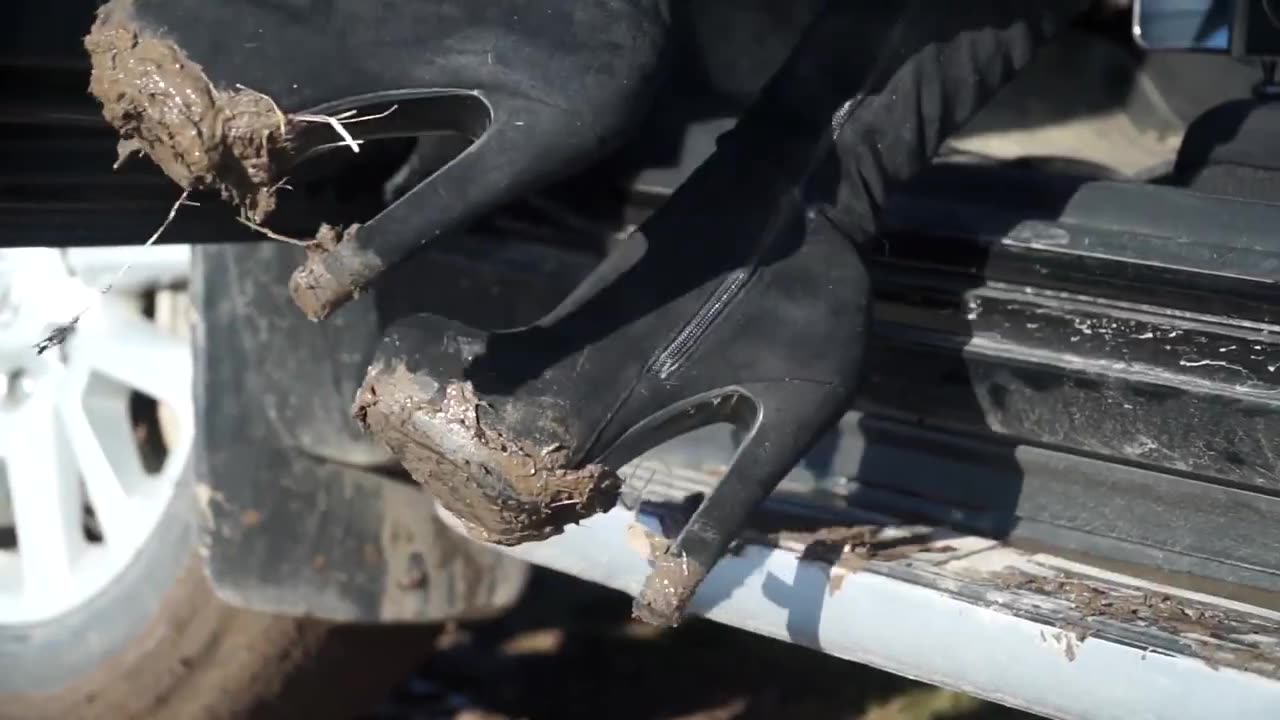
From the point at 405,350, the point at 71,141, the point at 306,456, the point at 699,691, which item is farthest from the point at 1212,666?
the point at 699,691

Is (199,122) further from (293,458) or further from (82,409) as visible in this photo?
(82,409)

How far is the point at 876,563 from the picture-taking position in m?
1.11

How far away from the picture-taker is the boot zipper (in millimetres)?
940

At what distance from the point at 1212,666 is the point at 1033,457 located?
1.05ft

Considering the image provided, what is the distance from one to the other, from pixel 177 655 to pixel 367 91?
3.60ft

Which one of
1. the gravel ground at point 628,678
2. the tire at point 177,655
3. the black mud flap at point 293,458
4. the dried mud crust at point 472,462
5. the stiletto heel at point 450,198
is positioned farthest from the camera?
the gravel ground at point 628,678

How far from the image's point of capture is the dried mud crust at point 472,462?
853mm

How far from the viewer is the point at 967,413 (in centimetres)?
119

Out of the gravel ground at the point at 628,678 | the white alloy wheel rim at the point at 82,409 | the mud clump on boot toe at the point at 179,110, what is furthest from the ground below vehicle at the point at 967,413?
the gravel ground at the point at 628,678

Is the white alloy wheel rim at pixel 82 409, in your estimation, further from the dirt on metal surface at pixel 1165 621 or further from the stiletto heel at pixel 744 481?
the dirt on metal surface at pixel 1165 621

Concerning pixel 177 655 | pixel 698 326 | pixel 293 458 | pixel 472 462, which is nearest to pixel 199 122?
pixel 472 462

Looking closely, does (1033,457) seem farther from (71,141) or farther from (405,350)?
(71,141)

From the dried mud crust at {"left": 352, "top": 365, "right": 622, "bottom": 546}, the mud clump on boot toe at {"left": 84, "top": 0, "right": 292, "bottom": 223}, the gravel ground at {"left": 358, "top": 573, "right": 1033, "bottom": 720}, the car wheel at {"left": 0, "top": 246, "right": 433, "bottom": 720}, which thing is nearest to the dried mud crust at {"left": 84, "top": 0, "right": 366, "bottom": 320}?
the mud clump on boot toe at {"left": 84, "top": 0, "right": 292, "bottom": 223}

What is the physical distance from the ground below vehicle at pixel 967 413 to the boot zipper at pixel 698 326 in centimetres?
20
